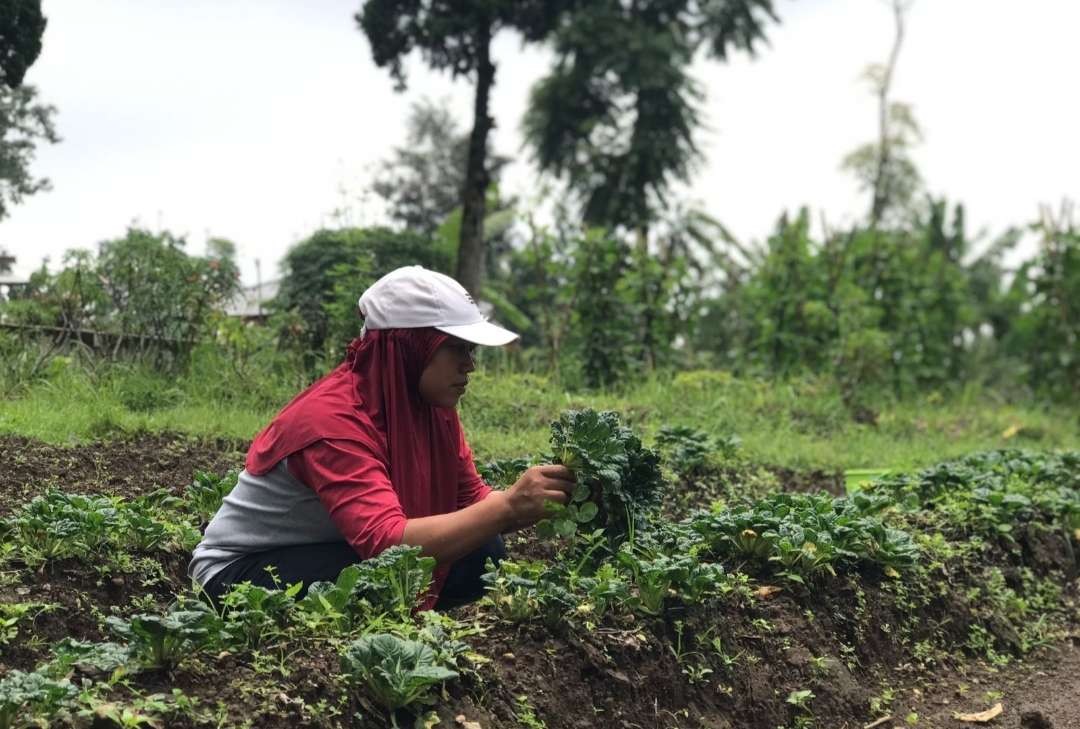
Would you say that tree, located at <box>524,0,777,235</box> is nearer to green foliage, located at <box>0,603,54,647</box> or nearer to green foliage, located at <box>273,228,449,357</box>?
green foliage, located at <box>273,228,449,357</box>

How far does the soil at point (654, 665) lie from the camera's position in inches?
117

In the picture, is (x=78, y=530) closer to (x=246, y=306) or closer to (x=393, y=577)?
(x=393, y=577)

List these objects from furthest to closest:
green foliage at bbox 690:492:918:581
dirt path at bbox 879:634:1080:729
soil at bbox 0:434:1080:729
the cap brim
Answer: green foliage at bbox 690:492:918:581, dirt path at bbox 879:634:1080:729, the cap brim, soil at bbox 0:434:1080:729

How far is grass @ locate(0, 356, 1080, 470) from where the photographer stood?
279 inches

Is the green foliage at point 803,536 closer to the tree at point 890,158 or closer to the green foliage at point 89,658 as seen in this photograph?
the green foliage at point 89,658

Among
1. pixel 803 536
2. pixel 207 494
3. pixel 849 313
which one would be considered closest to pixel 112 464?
pixel 207 494

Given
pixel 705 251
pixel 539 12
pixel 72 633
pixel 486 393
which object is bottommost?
pixel 72 633

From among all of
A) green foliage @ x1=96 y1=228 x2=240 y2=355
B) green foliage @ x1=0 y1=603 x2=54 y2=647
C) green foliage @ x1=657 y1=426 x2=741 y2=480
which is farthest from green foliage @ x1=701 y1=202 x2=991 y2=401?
green foliage @ x1=0 y1=603 x2=54 y2=647

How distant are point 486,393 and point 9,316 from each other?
342 centimetres

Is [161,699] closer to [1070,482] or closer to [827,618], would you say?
[827,618]

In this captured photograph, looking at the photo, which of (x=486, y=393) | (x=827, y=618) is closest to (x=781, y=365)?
(x=486, y=393)

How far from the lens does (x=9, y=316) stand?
835cm

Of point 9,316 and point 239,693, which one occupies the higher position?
point 9,316

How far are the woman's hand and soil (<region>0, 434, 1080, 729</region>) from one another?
0.34 metres
